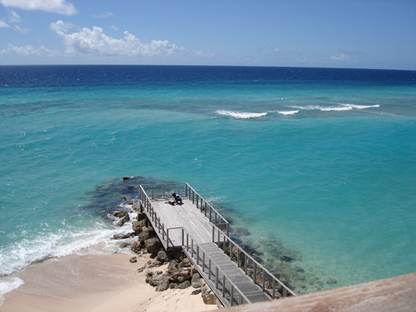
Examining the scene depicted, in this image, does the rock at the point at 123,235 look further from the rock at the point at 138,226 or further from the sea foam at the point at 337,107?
the sea foam at the point at 337,107

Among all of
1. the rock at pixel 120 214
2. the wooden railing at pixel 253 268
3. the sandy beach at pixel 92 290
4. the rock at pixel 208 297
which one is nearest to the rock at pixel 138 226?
the rock at pixel 120 214

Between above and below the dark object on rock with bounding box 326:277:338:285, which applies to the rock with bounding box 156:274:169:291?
above

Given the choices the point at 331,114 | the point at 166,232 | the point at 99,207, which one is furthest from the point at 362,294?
the point at 331,114

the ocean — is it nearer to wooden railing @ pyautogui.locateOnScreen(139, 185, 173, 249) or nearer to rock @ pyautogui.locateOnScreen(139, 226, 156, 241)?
rock @ pyautogui.locateOnScreen(139, 226, 156, 241)

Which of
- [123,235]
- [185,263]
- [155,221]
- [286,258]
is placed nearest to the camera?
[185,263]

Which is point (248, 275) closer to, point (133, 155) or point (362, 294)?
point (362, 294)

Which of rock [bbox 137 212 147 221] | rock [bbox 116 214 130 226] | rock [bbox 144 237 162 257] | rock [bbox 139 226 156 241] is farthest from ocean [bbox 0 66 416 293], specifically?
rock [bbox 144 237 162 257]

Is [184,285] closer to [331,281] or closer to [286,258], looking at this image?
[286,258]

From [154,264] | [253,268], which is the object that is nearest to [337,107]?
[154,264]
